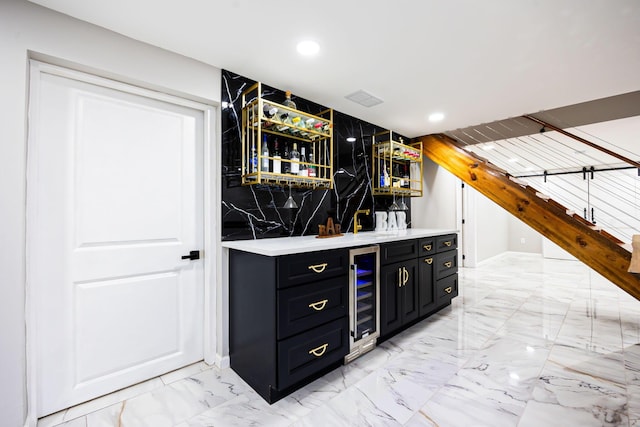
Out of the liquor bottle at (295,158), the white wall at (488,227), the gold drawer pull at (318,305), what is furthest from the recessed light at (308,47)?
the white wall at (488,227)

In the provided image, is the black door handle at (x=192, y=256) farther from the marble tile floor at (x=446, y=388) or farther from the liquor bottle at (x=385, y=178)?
the liquor bottle at (x=385, y=178)

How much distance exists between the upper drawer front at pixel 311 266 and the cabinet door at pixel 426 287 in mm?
1160

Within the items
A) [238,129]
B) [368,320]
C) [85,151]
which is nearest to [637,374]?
[368,320]

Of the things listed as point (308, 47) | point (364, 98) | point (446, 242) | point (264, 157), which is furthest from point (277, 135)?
point (446, 242)

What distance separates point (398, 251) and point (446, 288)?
1161 mm

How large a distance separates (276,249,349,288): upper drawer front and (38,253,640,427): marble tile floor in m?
0.73

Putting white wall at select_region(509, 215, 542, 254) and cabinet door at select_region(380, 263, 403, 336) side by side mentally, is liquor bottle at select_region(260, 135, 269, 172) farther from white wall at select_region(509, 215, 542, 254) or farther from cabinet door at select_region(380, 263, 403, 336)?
white wall at select_region(509, 215, 542, 254)

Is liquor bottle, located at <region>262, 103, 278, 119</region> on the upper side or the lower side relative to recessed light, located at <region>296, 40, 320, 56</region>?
lower

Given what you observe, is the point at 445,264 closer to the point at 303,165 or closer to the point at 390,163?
the point at 390,163

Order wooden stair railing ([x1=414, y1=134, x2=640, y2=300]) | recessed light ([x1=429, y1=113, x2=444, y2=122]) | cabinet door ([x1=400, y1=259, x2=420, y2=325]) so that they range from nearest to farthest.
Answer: cabinet door ([x1=400, y1=259, x2=420, y2=325]) < wooden stair railing ([x1=414, y1=134, x2=640, y2=300]) < recessed light ([x1=429, y1=113, x2=444, y2=122])

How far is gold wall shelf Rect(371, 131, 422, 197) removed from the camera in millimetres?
3357

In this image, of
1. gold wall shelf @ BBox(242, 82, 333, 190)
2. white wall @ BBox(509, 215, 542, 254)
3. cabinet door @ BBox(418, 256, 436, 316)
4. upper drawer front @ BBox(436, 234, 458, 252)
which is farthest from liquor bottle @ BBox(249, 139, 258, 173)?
white wall @ BBox(509, 215, 542, 254)

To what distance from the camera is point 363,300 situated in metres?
2.32

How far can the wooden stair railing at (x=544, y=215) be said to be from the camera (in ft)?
9.13
